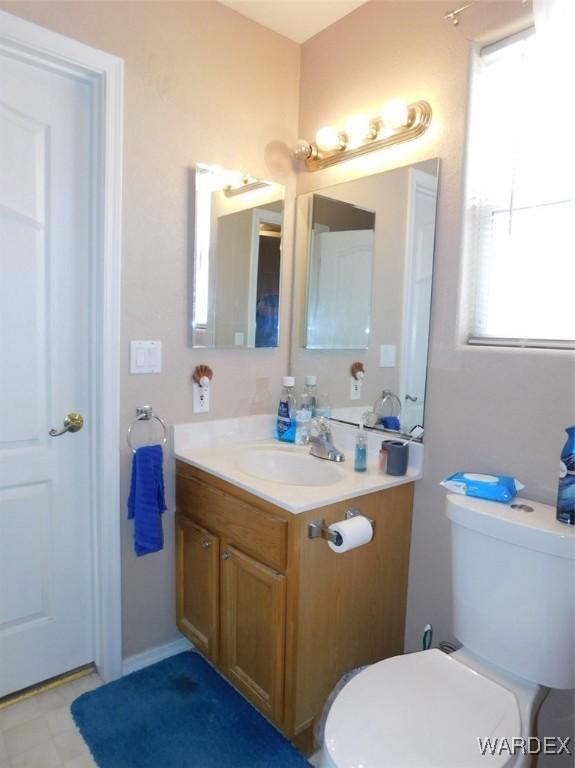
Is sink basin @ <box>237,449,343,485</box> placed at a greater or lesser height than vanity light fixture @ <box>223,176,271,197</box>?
lesser

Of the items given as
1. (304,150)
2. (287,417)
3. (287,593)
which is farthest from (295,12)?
(287,593)

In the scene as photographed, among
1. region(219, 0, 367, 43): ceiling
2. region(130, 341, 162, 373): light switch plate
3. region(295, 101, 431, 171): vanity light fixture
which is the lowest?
region(130, 341, 162, 373): light switch plate

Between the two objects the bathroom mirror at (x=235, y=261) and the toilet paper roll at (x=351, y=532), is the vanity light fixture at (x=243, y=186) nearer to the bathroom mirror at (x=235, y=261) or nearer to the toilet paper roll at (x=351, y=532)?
the bathroom mirror at (x=235, y=261)

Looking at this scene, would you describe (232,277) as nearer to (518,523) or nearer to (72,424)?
(72,424)

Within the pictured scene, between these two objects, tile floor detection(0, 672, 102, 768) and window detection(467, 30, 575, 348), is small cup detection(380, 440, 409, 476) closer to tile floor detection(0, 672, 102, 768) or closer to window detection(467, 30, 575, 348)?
window detection(467, 30, 575, 348)

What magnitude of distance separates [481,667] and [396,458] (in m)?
0.62

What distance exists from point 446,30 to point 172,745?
2392 mm

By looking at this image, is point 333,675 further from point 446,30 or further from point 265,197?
point 446,30

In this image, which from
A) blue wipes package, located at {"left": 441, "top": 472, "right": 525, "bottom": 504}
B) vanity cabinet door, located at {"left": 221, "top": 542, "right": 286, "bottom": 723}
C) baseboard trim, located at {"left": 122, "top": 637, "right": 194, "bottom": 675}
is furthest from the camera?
baseboard trim, located at {"left": 122, "top": 637, "right": 194, "bottom": 675}

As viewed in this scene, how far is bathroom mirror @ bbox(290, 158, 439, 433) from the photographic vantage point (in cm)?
161

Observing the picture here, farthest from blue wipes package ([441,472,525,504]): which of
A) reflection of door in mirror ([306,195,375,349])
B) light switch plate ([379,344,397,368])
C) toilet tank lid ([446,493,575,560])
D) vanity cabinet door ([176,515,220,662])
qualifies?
vanity cabinet door ([176,515,220,662])

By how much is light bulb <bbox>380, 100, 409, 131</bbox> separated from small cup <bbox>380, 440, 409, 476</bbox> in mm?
1081

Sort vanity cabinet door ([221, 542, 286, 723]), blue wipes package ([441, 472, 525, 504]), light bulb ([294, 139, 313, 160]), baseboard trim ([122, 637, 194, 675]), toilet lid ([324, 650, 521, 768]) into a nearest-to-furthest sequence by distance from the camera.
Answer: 1. toilet lid ([324, 650, 521, 768])
2. blue wipes package ([441, 472, 525, 504])
3. vanity cabinet door ([221, 542, 286, 723])
4. baseboard trim ([122, 637, 194, 675])
5. light bulb ([294, 139, 313, 160])

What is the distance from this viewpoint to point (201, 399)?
6.10 ft
